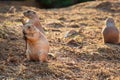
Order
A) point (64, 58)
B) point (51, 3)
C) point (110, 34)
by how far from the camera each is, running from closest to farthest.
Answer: point (64, 58), point (110, 34), point (51, 3)

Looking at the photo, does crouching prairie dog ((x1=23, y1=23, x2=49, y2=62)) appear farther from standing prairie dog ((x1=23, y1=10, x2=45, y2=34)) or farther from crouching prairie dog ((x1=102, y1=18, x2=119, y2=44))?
crouching prairie dog ((x1=102, y1=18, x2=119, y2=44))

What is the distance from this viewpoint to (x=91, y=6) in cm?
1778

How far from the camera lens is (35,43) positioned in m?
6.63

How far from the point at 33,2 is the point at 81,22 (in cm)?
873

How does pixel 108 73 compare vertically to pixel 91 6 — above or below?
below

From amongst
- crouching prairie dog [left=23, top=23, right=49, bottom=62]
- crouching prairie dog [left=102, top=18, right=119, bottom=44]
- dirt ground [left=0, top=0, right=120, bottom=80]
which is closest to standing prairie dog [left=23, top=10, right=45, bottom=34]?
crouching prairie dog [left=23, top=23, right=49, bottom=62]

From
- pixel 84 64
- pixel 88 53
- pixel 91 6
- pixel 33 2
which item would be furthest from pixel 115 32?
pixel 33 2

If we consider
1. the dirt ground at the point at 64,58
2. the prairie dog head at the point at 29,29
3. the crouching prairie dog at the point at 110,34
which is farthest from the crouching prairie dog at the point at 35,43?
the crouching prairie dog at the point at 110,34

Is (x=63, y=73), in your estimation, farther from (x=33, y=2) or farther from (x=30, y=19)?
(x=33, y=2)

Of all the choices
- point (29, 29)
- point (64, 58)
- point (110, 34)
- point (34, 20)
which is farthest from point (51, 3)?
point (29, 29)

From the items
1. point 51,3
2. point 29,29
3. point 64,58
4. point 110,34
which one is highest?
point 51,3

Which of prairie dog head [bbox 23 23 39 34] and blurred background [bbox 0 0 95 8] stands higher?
blurred background [bbox 0 0 95 8]

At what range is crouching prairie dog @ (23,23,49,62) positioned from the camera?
649cm

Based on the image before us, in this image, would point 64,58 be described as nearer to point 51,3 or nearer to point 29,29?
point 29,29
